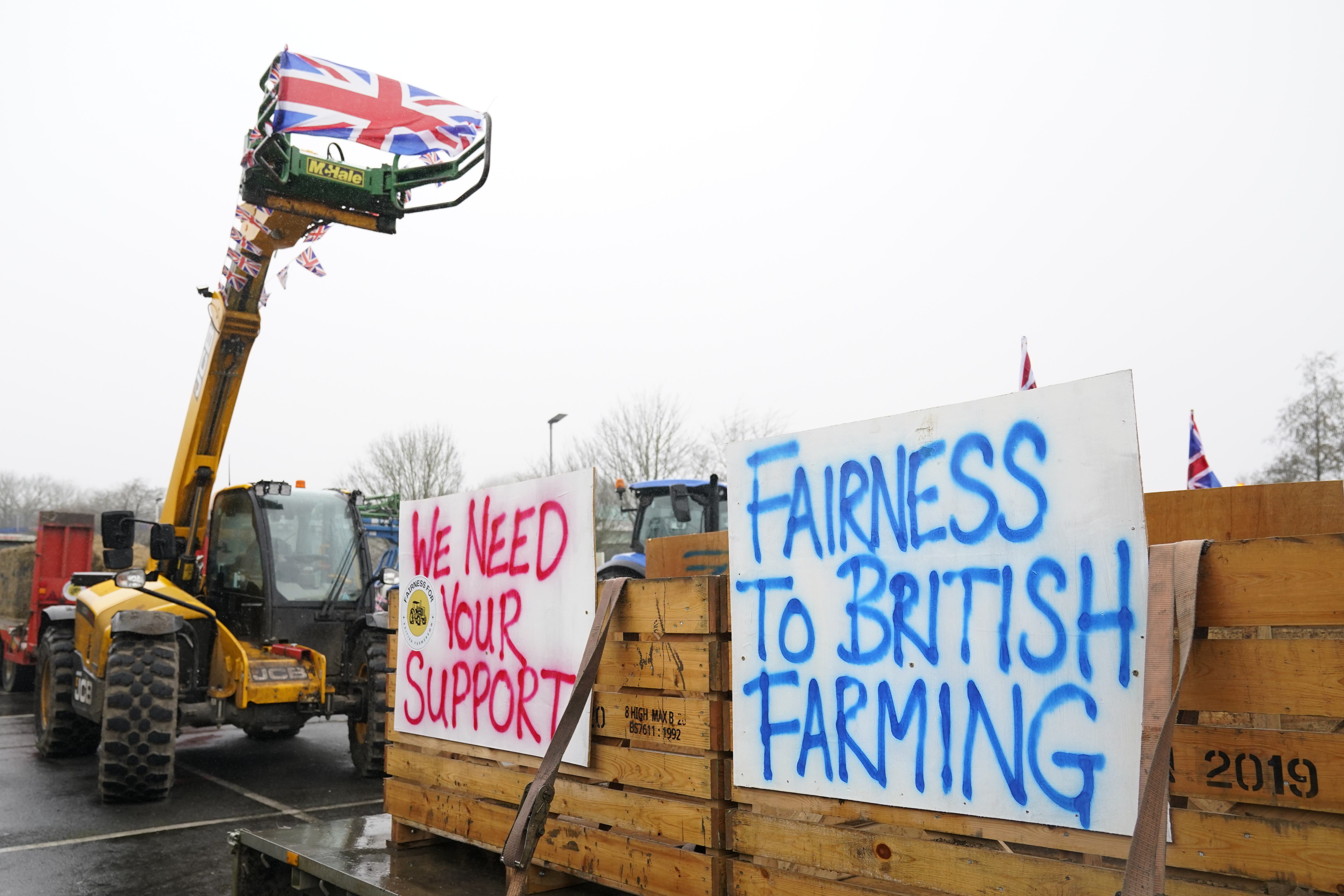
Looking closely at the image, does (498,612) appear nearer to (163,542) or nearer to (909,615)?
(909,615)

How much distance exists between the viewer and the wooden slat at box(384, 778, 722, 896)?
2.87m

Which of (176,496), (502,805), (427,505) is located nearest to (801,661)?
(502,805)

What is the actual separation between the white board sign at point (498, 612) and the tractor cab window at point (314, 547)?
17.0ft

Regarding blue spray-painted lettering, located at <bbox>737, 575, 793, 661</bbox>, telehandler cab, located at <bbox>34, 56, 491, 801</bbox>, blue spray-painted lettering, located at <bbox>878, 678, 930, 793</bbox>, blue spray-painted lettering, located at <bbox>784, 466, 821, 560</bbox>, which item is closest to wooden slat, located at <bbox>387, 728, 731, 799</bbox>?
blue spray-painted lettering, located at <bbox>737, 575, 793, 661</bbox>

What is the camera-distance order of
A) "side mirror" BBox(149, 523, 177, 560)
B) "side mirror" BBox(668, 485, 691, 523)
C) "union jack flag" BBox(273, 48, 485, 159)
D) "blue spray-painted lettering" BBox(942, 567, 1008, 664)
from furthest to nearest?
1. "side mirror" BBox(668, 485, 691, 523)
2. "side mirror" BBox(149, 523, 177, 560)
3. "union jack flag" BBox(273, 48, 485, 159)
4. "blue spray-painted lettering" BBox(942, 567, 1008, 664)

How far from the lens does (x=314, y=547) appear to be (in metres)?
9.21

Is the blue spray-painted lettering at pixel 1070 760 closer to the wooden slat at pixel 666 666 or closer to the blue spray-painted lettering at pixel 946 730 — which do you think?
the blue spray-painted lettering at pixel 946 730

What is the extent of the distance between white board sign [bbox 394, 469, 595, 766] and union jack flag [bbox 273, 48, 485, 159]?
492 cm

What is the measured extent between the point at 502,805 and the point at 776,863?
1.23 meters

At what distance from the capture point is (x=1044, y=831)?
2229 millimetres

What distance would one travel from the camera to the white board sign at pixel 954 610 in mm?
2162

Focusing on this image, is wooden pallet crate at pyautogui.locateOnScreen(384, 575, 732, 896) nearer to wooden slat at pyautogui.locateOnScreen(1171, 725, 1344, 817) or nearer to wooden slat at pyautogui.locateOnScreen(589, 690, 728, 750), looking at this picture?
wooden slat at pyautogui.locateOnScreen(589, 690, 728, 750)

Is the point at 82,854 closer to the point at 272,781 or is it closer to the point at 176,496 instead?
the point at 272,781

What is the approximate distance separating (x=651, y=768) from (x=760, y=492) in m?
0.93
